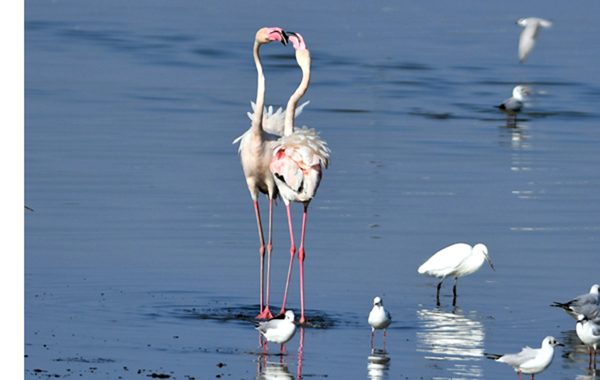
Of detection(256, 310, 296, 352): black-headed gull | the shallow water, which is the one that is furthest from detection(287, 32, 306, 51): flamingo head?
detection(256, 310, 296, 352): black-headed gull

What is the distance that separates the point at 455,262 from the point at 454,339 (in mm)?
2423

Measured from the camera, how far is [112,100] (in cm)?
2647

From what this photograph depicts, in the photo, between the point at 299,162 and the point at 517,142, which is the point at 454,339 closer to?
the point at 299,162

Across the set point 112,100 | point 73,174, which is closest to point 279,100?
point 112,100

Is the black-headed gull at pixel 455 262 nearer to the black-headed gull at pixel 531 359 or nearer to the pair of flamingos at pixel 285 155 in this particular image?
the pair of flamingos at pixel 285 155

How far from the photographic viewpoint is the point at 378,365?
8.16m

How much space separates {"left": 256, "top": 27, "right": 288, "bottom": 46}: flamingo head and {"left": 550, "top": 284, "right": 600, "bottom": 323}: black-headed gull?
3.34 m

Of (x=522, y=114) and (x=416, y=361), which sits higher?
(x=522, y=114)

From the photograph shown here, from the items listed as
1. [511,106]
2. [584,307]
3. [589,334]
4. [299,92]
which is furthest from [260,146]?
[511,106]

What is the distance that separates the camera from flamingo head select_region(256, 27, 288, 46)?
993 centimetres

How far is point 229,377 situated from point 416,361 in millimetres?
1538

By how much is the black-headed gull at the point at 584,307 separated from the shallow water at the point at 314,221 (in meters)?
0.22
